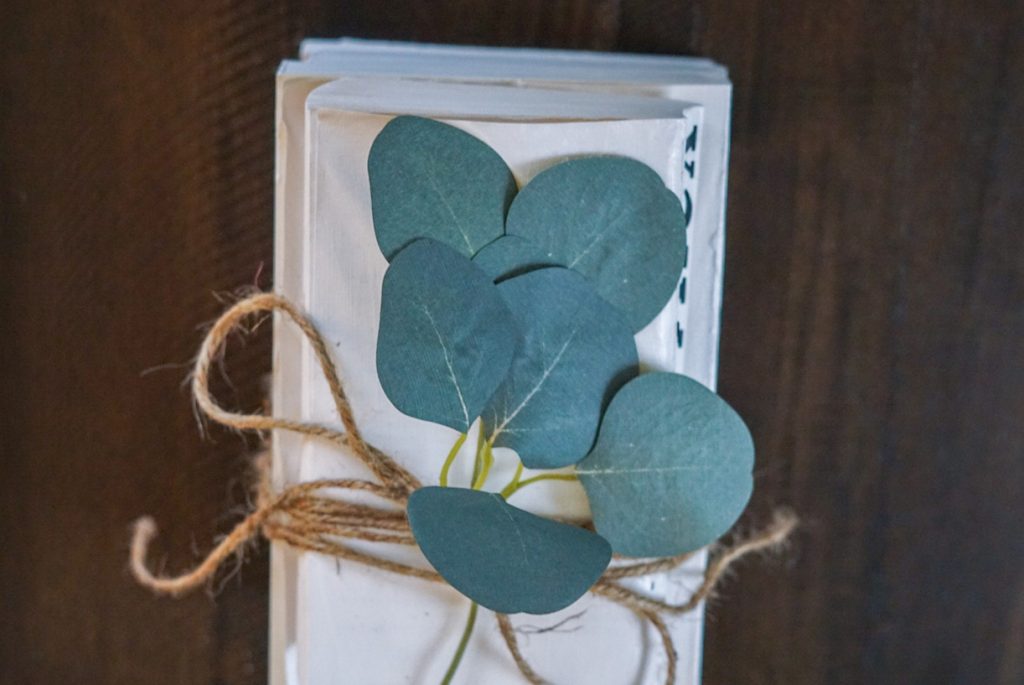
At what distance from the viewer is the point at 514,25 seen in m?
0.42

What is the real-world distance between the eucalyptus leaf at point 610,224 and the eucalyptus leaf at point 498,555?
0.09 meters

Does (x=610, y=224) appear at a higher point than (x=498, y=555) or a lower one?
higher

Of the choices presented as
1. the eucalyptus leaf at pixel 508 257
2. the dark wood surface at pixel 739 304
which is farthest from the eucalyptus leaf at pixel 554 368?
the dark wood surface at pixel 739 304

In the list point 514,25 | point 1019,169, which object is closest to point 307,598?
point 514,25

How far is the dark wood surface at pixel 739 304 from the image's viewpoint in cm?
42

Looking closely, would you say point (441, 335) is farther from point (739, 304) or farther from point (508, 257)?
point (739, 304)

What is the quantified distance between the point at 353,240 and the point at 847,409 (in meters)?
0.29

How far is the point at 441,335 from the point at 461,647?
0.43 ft

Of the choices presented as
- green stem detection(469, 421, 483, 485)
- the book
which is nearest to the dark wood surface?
the book

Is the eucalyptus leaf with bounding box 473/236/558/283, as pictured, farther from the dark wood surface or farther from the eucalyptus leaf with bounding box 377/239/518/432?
the dark wood surface

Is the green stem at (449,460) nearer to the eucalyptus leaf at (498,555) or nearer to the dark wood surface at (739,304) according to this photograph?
the eucalyptus leaf at (498,555)

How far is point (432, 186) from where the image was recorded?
0.29 metres

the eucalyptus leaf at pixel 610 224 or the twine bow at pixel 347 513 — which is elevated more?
the eucalyptus leaf at pixel 610 224

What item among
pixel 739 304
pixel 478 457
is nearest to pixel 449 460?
pixel 478 457
